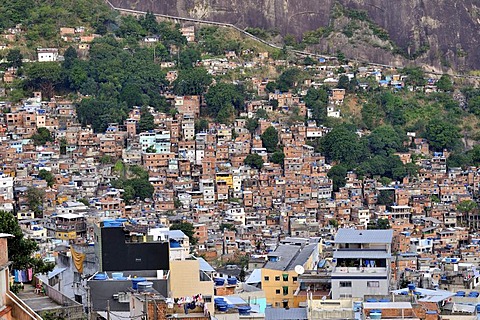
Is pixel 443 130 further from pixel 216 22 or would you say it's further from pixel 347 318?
pixel 347 318

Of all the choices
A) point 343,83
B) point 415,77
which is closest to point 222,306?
point 343,83

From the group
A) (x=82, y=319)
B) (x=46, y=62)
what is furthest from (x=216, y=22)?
(x=82, y=319)

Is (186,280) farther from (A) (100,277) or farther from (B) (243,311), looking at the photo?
(A) (100,277)

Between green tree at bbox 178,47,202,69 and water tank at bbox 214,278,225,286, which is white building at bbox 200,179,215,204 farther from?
water tank at bbox 214,278,225,286

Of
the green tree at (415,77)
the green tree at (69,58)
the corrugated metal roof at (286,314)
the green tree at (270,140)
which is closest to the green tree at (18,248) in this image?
the corrugated metal roof at (286,314)

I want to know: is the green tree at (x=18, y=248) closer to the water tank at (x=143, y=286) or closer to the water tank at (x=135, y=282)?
the water tank at (x=135, y=282)
